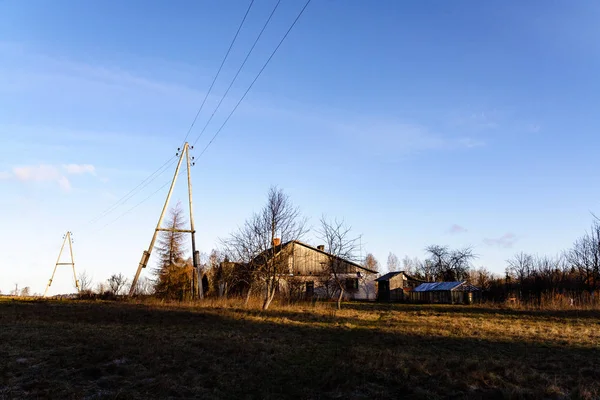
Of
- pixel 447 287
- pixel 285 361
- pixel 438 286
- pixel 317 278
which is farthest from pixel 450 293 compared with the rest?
pixel 285 361

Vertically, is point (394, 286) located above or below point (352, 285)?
below

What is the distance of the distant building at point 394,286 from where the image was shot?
4900cm

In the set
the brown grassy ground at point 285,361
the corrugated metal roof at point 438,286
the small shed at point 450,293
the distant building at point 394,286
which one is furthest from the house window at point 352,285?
the brown grassy ground at point 285,361

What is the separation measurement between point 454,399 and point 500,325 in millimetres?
12040

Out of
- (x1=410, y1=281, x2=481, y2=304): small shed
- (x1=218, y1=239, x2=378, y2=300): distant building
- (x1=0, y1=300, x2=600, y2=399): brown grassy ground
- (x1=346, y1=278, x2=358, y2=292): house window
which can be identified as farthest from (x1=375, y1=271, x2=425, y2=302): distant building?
(x1=0, y1=300, x2=600, y2=399): brown grassy ground

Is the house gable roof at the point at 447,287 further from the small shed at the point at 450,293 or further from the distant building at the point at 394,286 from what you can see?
the distant building at the point at 394,286

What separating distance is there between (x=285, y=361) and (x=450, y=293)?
3832 centimetres

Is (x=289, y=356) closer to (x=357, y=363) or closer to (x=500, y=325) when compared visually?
(x=357, y=363)

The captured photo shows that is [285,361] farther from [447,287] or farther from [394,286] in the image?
[394,286]

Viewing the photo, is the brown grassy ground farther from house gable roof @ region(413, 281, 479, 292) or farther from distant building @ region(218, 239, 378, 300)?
house gable roof @ region(413, 281, 479, 292)

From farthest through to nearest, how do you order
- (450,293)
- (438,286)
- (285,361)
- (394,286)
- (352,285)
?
(394,286)
(352,285)
(438,286)
(450,293)
(285,361)

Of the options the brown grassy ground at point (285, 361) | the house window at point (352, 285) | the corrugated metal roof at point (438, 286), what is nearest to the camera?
the brown grassy ground at point (285, 361)

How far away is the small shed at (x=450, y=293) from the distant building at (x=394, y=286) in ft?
8.83

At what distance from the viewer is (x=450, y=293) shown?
43.4 metres
